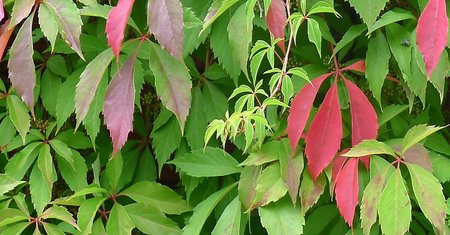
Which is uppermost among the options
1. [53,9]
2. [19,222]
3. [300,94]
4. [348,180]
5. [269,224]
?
[53,9]

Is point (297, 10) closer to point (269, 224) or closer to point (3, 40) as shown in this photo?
point (269, 224)

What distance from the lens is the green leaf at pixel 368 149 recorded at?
100cm

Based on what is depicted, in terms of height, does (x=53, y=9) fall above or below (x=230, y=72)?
above

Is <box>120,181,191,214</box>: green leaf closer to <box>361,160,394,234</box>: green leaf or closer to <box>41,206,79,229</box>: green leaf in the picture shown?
<box>41,206,79,229</box>: green leaf

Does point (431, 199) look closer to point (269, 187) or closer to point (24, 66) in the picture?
point (269, 187)

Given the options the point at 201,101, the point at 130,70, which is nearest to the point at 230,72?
the point at 201,101

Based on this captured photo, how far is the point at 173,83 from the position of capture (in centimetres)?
104

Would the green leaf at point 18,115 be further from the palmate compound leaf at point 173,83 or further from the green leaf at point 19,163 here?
the palmate compound leaf at point 173,83

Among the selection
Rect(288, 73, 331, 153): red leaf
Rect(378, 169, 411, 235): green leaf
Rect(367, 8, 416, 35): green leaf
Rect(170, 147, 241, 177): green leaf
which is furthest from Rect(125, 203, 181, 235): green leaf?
Rect(367, 8, 416, 35): green leaf

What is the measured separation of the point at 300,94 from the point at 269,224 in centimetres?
23

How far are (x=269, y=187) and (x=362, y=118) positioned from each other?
0.20 m

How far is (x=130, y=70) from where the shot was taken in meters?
1.04

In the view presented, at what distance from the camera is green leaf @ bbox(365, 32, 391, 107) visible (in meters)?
1.09

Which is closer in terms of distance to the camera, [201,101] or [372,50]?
[372,50]
